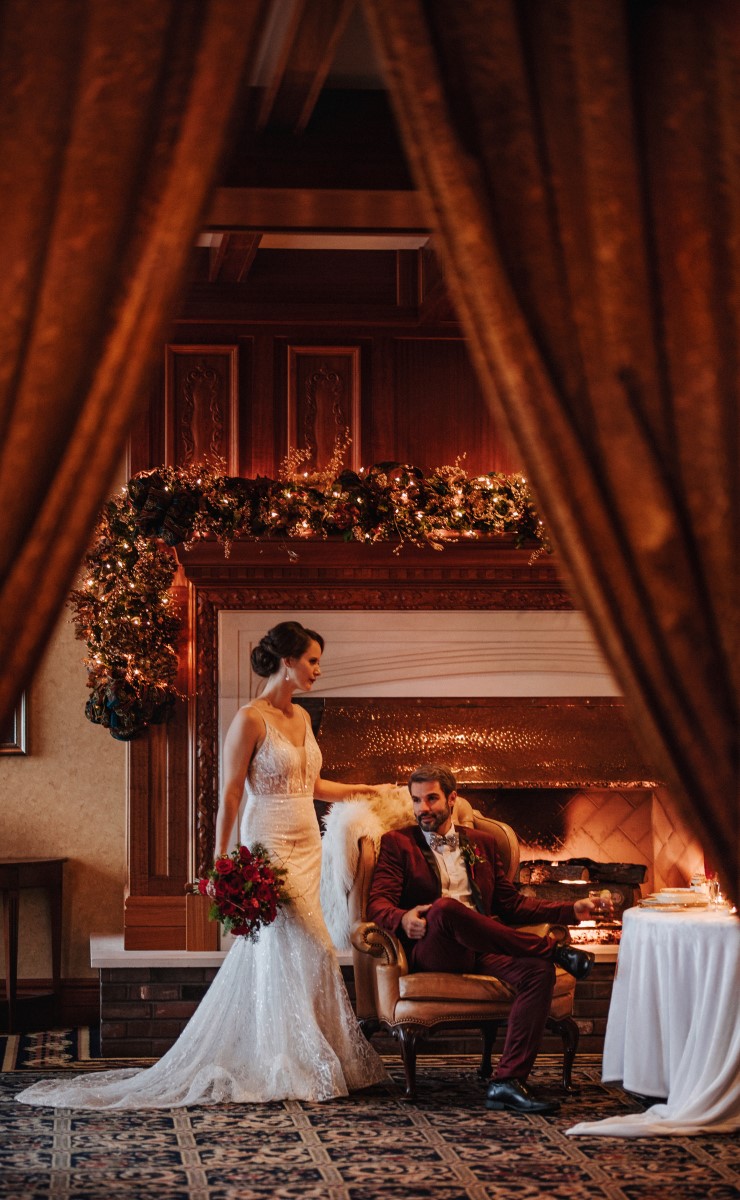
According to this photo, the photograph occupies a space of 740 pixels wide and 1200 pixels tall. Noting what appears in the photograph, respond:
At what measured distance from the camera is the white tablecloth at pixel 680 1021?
5145 millimetres

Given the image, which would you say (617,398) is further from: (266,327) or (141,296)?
(266,327)

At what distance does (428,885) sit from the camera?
604 centimetres

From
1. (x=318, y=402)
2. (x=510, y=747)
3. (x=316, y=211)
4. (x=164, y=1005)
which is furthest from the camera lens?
(x=318, y=402)

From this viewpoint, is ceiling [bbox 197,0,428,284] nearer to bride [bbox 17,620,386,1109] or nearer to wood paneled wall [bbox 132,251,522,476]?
bride [bbox 17,620,386,1109]

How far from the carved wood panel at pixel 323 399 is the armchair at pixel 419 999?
277cm

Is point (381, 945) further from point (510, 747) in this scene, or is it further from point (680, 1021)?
point (510, 747)

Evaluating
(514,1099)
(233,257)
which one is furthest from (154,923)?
(233,257)

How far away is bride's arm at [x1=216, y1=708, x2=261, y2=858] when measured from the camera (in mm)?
6023

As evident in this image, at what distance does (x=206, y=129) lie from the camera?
2.51 meters

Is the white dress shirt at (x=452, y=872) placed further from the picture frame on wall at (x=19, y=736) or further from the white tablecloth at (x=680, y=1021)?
the picture frame on wall at (x=19, y=736)

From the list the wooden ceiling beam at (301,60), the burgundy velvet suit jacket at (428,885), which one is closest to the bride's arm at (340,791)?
the burgundy velvet suit jacket at (428,885)

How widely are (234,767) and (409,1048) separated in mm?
1326

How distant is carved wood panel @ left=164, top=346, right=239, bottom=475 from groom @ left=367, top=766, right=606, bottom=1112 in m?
2.51

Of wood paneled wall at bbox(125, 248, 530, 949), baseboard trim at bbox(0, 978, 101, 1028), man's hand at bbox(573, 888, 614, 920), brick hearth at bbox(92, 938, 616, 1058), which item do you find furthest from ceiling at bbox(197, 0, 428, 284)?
baseboard trim at bbox(0, 978, 101, 1028)
